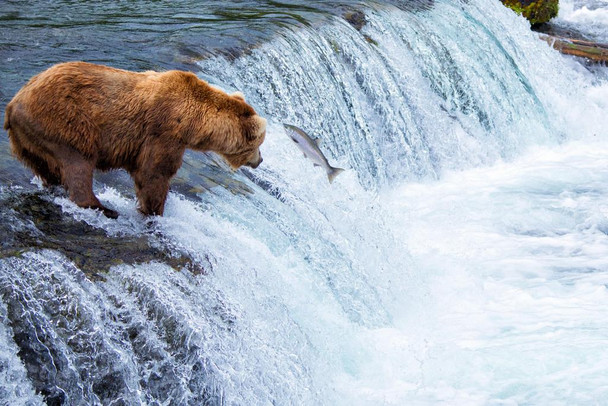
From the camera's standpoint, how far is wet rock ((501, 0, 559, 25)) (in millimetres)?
13266

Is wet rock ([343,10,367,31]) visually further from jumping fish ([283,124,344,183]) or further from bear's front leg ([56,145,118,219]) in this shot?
bear's front leg ([56,145,118,219])

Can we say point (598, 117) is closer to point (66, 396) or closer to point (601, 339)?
point (601, 339)

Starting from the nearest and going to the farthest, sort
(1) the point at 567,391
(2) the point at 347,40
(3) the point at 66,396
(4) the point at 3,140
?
(3) the point at 66,396
(1) the point at 567,391
(4) the point at 3,140
(2) the point at 347,40

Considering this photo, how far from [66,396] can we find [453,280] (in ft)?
11.6

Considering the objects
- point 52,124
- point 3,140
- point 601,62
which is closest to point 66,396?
point 52,124

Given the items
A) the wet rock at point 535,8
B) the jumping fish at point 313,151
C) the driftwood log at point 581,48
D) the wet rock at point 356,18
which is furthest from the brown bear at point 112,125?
the wet rock at point 535,8

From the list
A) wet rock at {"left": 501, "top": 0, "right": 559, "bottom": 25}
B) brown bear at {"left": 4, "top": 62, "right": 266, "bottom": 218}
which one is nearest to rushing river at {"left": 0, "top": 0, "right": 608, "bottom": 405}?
brown bear at {"left": 4, "top": 62, "right": 266, "bottom": 218}

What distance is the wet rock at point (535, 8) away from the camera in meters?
13.3

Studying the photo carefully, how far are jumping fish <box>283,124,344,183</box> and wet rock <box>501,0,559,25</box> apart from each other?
880cm

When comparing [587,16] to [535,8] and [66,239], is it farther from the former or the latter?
[66,239]

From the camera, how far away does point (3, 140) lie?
474 centimetres

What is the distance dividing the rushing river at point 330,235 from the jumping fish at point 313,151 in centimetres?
24

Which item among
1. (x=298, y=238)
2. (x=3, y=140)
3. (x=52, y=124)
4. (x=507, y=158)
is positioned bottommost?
(x=507, y=158)

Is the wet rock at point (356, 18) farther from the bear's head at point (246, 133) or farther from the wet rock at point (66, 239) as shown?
the wet rock at point (66, 239)
